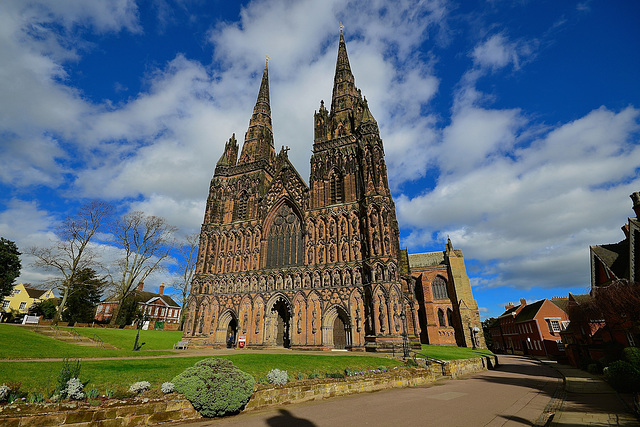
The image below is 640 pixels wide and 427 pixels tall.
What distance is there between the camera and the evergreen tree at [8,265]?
32656 mm

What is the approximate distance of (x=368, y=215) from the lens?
89.7 ft

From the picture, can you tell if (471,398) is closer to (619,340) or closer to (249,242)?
(619,340)

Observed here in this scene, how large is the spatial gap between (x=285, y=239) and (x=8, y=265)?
33.3 meters

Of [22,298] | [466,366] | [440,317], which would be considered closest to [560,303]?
[440,317]

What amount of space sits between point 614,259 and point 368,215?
79.7 ft

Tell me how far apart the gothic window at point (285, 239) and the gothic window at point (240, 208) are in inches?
177

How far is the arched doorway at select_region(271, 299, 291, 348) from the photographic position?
28.5 m

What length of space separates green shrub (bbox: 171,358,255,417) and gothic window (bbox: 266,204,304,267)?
2102cm

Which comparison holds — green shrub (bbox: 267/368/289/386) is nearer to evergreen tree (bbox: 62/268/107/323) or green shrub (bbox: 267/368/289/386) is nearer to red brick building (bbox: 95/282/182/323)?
evergreen tree (bbox: 62/268/107/323)

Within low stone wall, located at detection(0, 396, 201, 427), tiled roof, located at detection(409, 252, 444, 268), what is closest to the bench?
low stone wall, located at detection(0, 396, 201, 427)

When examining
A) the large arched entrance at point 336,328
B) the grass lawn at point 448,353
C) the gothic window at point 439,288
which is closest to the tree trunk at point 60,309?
the large arched entrance at point 336,328

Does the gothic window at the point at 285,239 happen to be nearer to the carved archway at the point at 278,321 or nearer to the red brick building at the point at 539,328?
the carved archway at the point at 278,321

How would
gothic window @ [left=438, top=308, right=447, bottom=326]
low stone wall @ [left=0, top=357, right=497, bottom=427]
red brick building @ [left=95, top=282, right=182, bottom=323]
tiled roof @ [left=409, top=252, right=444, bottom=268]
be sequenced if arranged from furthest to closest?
red brick building @ [left=95, top=282, right=182, bottom=323]
tiled roof @ [left=409, top=252, right=444, bottom=268]
gothic window @ [left=438, top=308, right=447, bottom=326]
low stone wall @ [left=0, top=357, right=497, bottom=427]

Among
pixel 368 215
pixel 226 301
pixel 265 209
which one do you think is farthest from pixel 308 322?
pixel 265 209
